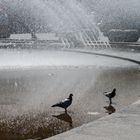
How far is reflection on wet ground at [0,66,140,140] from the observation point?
7870 mm

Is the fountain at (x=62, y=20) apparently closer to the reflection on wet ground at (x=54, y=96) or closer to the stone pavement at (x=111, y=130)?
the reflection on wet ground at (x=54, y=96)

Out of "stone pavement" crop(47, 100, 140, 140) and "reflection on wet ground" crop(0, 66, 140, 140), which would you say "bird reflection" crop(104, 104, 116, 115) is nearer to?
"reflection on wet ground" crop(0, 66, 140, 140)

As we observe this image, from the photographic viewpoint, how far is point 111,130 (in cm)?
668

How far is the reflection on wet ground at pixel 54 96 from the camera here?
7870 millimetres

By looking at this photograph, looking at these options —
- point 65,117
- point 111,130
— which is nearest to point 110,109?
point 65,117

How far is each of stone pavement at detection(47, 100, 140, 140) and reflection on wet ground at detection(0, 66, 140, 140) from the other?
2.39 ft

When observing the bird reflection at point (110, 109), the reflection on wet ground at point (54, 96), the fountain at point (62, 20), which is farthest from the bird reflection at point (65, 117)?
the fountain at point (62, 20)

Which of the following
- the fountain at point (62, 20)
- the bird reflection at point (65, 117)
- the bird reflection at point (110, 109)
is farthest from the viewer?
the fountain at point (62, 20)

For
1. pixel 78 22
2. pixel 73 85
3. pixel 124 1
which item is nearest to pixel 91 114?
pixel 73 85

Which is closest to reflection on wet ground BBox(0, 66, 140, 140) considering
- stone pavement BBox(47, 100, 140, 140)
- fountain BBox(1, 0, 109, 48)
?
stone pavement BBox(47, 100, 140, 140)

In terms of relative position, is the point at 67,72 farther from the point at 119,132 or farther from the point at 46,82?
the point at 119,132

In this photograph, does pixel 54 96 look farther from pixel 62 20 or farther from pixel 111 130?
pixel 62 20

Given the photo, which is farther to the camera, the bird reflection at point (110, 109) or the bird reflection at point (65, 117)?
the bird reflection at point (110, 109)

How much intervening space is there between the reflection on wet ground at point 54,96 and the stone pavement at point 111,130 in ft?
2.39
